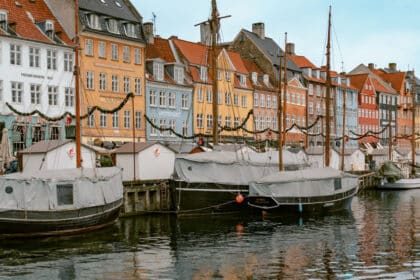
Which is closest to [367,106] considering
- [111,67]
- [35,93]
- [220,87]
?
[220,87]

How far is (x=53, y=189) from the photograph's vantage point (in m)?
33.6

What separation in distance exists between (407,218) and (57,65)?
29501mm

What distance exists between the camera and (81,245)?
102ft

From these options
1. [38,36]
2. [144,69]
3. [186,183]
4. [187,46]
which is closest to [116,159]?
[186,183]

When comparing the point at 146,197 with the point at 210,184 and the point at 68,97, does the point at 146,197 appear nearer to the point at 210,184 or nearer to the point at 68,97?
the point at 210,184

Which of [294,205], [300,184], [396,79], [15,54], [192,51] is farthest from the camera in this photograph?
[396,79]

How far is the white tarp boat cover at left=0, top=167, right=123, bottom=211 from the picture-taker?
32250 mm

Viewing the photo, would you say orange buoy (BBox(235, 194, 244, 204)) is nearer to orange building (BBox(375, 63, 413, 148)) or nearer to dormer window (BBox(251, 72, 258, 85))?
dormer window (BBox(251, 72, 258, 85))

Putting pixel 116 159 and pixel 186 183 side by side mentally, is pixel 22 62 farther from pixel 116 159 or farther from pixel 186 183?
pixel 186 183

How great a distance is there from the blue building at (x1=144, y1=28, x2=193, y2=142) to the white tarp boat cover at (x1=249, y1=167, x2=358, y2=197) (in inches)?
864

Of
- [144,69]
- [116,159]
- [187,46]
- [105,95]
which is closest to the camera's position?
[116,159]

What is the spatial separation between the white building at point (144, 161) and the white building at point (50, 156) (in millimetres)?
A: 4401

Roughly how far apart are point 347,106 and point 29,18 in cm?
5858

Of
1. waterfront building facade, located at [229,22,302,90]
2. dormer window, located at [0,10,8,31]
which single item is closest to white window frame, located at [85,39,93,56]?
dormer window, located at [0,10,8,31]
